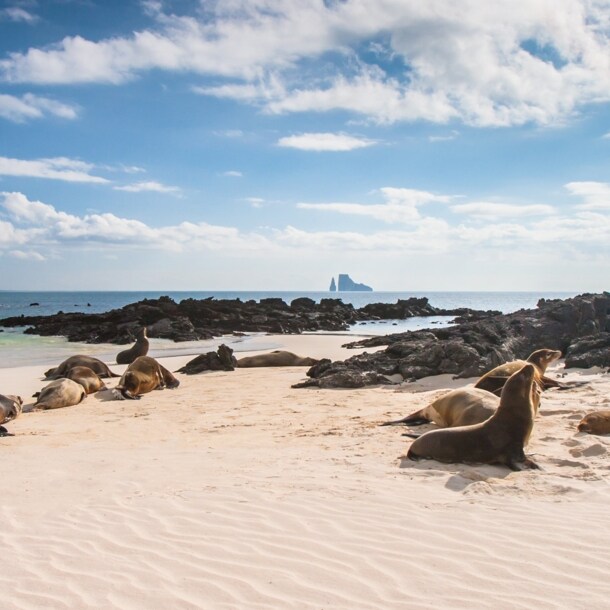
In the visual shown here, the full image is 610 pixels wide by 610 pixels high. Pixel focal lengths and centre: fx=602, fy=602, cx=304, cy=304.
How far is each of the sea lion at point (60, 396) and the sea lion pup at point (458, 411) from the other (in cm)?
608

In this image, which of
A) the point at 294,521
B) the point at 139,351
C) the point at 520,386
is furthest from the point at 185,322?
the point at 294,521

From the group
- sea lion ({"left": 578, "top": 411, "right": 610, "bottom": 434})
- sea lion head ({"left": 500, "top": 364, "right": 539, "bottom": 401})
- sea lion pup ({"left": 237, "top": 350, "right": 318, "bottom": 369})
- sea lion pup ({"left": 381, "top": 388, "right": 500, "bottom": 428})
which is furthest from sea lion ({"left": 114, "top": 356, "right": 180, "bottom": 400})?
sea lion ({"left": 578, "top": 411, "right": 610, "bottom": 434})

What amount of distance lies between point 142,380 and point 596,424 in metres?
8.63

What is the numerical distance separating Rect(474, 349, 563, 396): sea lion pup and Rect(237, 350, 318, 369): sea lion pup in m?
7.57

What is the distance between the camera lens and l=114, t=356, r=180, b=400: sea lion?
11.9 m

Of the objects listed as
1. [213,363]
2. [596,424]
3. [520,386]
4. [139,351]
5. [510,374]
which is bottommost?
[213,363]

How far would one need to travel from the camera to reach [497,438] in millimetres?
6184

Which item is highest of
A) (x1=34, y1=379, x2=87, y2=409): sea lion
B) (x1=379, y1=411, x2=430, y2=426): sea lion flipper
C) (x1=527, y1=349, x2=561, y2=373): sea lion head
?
(x1=527, y1=349, x2=561, y2=373): sea lion head

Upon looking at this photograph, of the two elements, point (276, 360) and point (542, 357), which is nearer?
point (542, 357)

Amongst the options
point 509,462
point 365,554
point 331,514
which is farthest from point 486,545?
point 509,462

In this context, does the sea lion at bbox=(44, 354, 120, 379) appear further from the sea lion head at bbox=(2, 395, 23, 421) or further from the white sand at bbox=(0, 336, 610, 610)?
the white sand at bbox=(0, 336, 610, 610)

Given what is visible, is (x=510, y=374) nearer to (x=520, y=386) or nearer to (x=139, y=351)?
(x=520, y=386)

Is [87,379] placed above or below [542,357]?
below

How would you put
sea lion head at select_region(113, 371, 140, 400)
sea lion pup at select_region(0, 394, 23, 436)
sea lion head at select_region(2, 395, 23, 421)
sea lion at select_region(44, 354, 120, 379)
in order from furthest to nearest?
sea lion at select_region(44, 354, 120, 379) < sea lion head at select_region(113, 371, 140, 400) < sea lion head at select_region(2, 395, 23, 421) < sea lion pup at select_region(0, 394, 23, 436)
